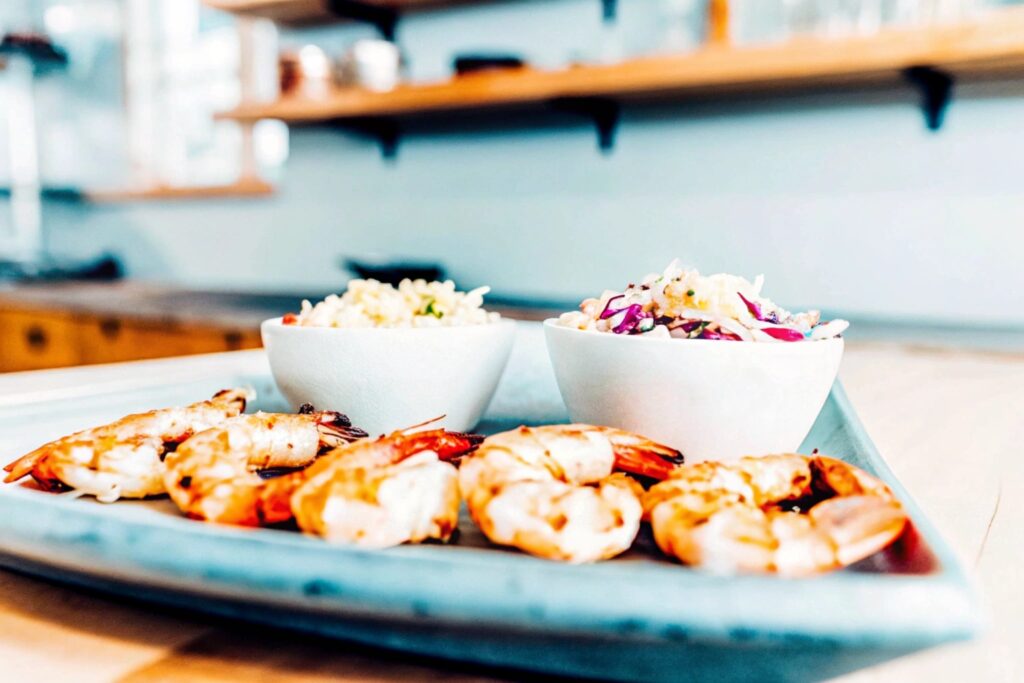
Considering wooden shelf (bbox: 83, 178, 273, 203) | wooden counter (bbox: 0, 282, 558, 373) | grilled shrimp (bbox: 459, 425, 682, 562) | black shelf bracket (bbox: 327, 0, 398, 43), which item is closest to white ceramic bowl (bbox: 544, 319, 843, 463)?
grilled shrimp (bbox: 459, 425, 682, 562)

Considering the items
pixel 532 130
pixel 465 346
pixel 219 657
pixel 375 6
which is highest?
pixel 375 6

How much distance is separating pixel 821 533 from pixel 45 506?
0.46 m

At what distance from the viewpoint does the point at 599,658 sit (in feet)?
1.36

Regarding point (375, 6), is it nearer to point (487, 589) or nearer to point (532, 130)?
point (532, 130)

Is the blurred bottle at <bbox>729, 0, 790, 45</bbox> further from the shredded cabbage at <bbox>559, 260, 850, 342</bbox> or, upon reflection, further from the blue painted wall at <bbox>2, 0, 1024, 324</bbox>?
the shredded cabbage at <bbox>559, 260, 850, 342</bbox>

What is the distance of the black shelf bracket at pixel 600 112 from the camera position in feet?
9.08

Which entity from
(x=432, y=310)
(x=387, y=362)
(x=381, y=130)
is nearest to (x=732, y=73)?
(x=381, y=130)

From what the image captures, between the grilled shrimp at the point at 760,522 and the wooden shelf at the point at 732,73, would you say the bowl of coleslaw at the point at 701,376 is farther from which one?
the wooden shelf at the point at 732,73

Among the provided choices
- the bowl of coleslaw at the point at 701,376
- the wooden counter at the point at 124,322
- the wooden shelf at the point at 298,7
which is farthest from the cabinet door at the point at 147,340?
the bowl of coleslaw at the point at 701,376

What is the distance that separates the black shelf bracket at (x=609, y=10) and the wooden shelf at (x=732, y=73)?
381mm

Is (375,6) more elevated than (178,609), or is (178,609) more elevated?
(375,6)

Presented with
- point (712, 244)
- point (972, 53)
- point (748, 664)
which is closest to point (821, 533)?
point (748, 664)

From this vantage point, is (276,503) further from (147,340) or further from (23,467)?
(147,340)

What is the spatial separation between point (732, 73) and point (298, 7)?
202 cm
